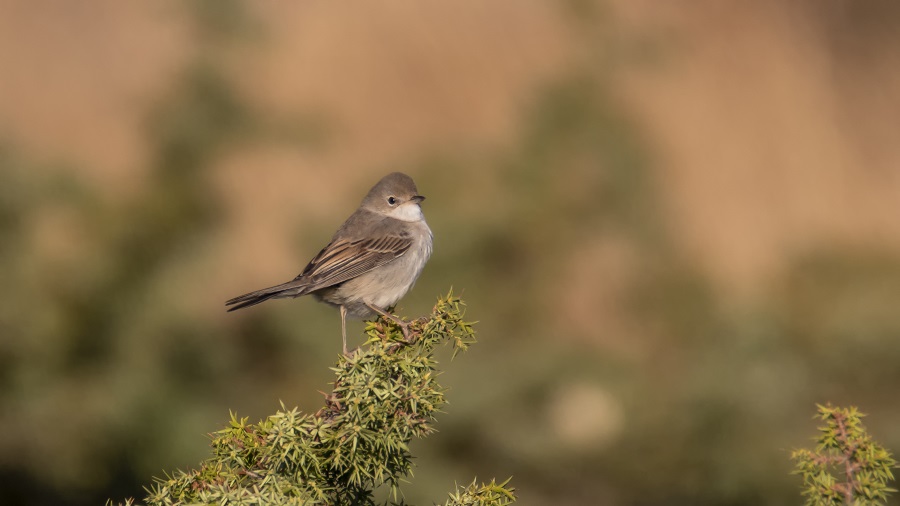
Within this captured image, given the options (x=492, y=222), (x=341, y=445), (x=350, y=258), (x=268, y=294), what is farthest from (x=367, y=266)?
(x=492, y=222)

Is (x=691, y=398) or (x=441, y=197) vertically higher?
(x=441, y=197)

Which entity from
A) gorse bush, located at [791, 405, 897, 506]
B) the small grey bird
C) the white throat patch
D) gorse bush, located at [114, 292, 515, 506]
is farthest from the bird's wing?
gorse bush, located at [791, 405, 897, 506]

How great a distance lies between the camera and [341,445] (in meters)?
2.44

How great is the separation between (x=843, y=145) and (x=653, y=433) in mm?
4761

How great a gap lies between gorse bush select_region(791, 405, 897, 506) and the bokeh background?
14.0 feet

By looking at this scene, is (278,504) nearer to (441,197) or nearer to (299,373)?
(299,373)

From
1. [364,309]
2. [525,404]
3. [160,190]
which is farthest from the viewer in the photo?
[525,404]

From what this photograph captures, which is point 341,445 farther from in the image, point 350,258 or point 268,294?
point 350,258

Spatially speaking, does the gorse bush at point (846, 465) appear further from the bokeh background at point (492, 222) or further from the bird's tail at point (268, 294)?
the bokeh background at point (492, 222)

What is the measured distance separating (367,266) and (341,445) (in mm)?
2706

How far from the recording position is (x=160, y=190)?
23.2 feet

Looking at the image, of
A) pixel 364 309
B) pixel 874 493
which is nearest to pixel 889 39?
pixel 364 309

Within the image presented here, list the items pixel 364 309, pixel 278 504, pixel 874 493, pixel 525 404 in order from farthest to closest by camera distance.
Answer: pixel 525 404 < pixel 364 309 < pixel 874 493 < pixel 278 504

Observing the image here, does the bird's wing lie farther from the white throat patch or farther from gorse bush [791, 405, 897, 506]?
gorse bush [791, 405, 897, 506]
